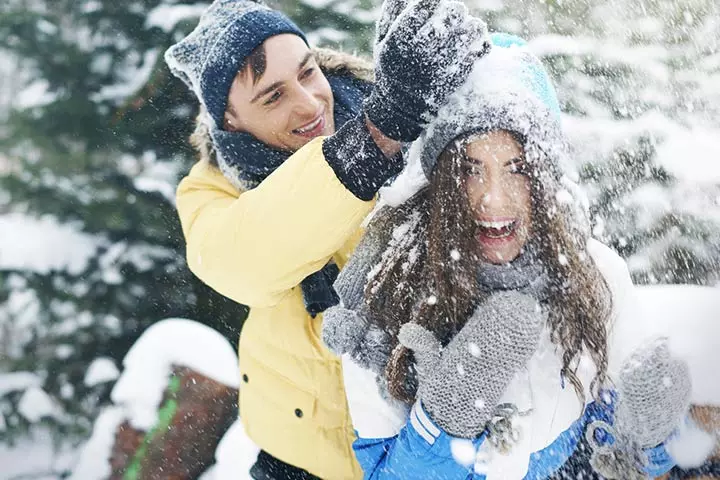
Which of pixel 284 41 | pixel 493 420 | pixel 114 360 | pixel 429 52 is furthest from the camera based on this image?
pixel 114 360

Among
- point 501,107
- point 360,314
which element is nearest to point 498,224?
point 501,107

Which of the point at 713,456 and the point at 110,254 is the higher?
the point at 713,456

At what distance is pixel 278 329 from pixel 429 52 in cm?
109

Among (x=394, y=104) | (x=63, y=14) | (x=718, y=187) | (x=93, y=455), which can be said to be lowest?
(x=93, y=455)

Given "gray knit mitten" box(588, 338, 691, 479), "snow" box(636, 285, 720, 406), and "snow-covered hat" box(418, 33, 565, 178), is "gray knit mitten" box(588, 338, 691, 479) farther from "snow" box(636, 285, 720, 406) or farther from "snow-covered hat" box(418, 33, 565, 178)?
"snow-covered hat" box(418, 33, 565, 178)

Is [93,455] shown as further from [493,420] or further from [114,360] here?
[493,420]

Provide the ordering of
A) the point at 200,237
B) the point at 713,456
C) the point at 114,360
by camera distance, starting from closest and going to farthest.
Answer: the point at 713,456 → the point at 200,237 → the point at 114,360

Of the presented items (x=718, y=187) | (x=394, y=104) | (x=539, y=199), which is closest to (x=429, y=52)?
(x=394, y=104)

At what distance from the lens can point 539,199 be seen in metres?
1.38

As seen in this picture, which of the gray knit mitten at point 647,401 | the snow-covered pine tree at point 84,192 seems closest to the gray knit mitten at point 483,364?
the gray knit mitten at point 647,401

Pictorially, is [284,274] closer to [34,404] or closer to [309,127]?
[309,127]

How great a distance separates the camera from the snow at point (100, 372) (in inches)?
149

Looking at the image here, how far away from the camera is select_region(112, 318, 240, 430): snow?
3676 mm

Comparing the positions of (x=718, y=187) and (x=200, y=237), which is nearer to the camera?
(x=200, y=237)
